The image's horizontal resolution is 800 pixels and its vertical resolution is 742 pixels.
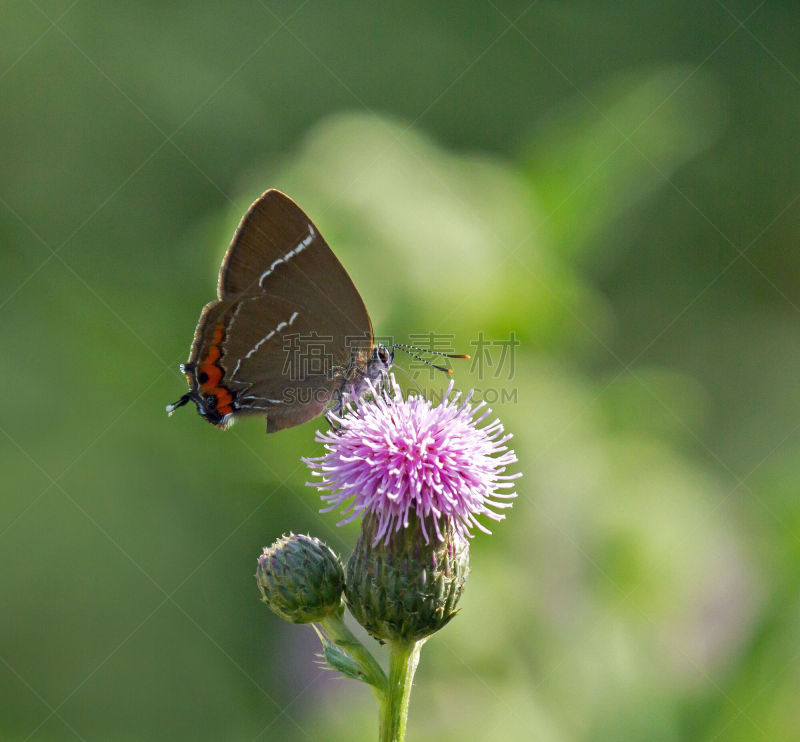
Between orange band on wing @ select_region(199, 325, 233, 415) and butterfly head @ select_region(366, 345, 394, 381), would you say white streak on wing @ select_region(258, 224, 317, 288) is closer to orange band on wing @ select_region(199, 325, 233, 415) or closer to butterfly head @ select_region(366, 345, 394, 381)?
orange band on wing @ select_region(199, 325, 233, 415)

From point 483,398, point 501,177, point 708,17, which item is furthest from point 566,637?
point 708,17

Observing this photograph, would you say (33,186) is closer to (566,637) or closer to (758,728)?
(566,637)

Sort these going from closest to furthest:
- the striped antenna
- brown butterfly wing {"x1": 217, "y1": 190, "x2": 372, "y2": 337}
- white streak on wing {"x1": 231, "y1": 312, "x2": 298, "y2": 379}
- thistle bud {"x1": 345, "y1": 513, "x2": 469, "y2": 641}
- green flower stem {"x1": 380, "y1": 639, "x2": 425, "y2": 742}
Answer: green flower stem {"x1": 380, "y1": 639, "x2": 425, "y2": 742} < thistle bud {"x1": 345, "y1": 513, "x2": 469, "y2": 641} < brown butterfly wing {"x1": 217, "y1": 190, "x2": 372, "y2": 337} < white streak on wing {"x1": 231, "y1": 312, "x2": 298, "y2": 379} < the striped antenna

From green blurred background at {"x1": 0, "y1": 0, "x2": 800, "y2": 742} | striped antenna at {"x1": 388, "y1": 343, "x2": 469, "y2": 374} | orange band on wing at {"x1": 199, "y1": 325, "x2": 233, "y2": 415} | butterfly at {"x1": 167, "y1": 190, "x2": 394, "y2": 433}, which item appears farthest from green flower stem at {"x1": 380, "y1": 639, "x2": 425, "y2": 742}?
striped antenna at {"x1": 388, "y1": 343, "x2": 469, "y2": 374}

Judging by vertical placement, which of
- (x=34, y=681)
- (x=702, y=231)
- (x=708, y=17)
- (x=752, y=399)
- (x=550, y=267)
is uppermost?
(x=708, y=17)

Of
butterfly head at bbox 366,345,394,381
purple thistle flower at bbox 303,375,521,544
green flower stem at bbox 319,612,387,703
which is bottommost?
green flower stem at bbox 319,612,387,703

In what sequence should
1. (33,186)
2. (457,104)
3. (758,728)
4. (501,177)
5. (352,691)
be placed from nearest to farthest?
(758,728)
(352,691)
(501,177)
(33,186)
(457,104)

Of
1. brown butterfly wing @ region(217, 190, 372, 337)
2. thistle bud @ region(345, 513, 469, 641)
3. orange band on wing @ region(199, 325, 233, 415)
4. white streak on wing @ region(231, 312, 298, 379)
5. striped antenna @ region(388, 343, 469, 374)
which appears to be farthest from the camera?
striped antenna @ region(388, 343, 469, 374)
